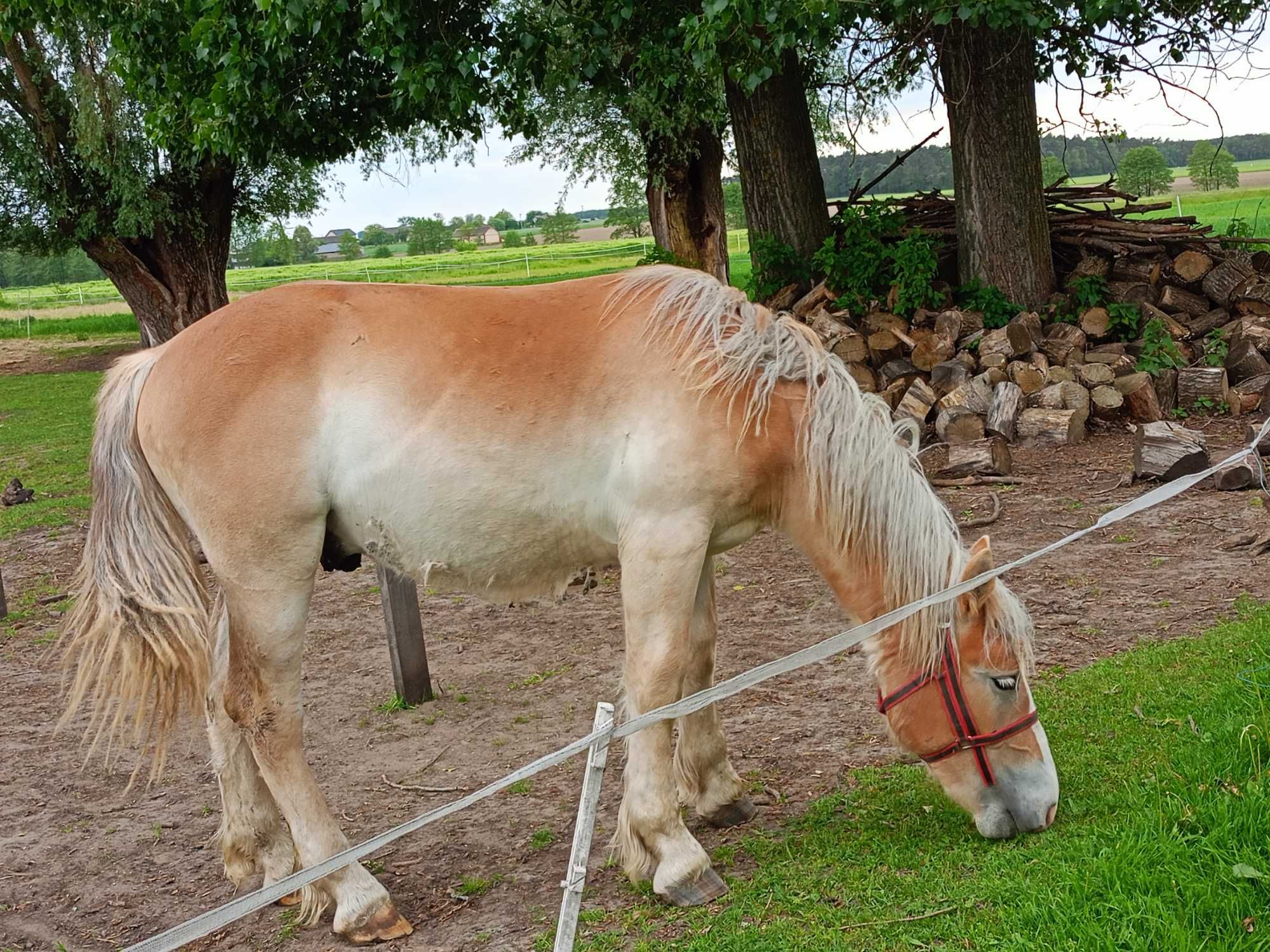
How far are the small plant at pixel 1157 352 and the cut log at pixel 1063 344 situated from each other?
0.49 m

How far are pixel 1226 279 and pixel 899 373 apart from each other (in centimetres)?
305

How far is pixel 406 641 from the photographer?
5270mm

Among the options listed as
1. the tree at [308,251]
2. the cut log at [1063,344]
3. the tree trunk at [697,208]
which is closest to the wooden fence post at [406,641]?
the cut log at [1063,344]

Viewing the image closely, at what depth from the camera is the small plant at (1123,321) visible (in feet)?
30.7

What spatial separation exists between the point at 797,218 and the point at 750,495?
24.4 ft

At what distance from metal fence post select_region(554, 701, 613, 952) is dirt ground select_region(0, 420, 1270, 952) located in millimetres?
617

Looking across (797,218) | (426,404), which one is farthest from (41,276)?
(426,404)

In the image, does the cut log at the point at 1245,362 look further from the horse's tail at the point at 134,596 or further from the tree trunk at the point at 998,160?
the horse's tail at the point at 134,596

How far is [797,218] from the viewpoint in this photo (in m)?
10.5

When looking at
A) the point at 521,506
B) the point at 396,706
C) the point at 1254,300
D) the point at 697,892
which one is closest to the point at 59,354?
the point at 396,706

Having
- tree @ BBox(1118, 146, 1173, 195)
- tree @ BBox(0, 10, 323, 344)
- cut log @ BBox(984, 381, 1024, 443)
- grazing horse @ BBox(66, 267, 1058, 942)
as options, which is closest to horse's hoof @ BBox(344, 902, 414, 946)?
grazing horse @ BBox(66, 267, 1058, 942)

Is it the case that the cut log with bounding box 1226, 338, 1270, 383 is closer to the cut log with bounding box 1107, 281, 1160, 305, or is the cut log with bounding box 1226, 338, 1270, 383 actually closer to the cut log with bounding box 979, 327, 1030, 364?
the cut log with bounding box 1107, 281, 1160, 305

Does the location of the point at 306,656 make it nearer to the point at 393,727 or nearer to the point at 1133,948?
the point at 393,727

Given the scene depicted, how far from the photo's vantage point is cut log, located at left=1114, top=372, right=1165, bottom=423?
886cm
